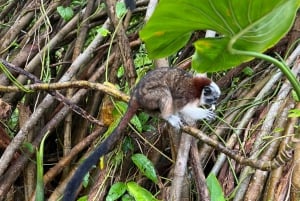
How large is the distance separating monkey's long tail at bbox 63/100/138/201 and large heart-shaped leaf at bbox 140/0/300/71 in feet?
1.23

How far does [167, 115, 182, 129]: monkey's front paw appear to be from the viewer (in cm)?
175

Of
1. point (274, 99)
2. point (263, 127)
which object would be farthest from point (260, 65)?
point (263, 127)

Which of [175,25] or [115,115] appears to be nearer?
[175,25]

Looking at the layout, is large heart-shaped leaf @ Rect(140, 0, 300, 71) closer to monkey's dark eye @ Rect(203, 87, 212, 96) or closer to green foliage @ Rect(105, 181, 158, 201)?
monkey's dark eye @ Rect(203, 87, 212, 96)

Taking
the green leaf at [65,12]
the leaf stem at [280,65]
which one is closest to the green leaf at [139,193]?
the leaf stem at [280,65]

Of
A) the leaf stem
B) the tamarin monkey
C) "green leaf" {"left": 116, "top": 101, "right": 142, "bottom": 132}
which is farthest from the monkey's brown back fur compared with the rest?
the leaf stem

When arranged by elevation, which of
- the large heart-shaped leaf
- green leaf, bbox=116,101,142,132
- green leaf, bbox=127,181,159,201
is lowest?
green leaf, bbox=127,181,159,201

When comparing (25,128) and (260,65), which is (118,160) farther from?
(260,65)

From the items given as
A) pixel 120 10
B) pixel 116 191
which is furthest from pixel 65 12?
pixel 116 191

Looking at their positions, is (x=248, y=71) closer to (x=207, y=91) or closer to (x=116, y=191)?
(x=207, y=91)

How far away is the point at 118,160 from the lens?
6.59ft

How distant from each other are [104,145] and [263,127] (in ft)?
2.09

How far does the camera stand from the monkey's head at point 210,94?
187 cm

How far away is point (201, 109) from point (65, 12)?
0.88 metres
